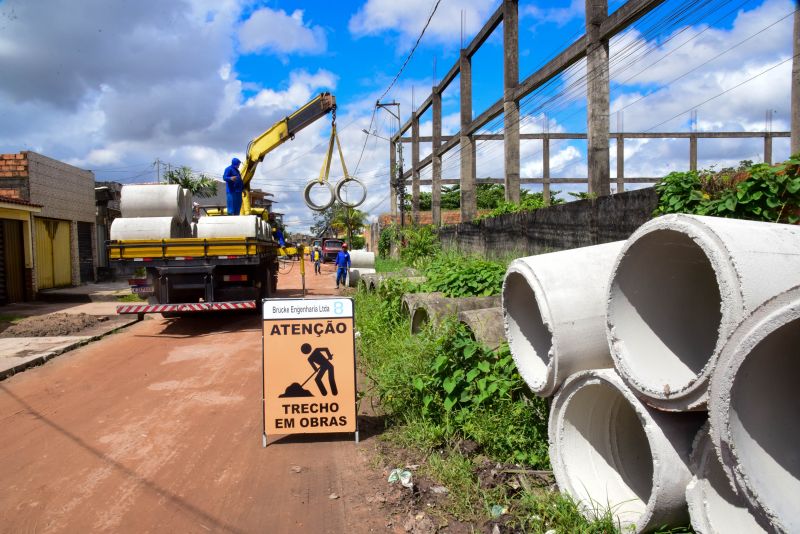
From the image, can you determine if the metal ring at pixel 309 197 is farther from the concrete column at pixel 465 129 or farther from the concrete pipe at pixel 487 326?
the concrete pipe at pixel 487 326

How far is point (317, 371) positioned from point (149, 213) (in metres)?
7.62

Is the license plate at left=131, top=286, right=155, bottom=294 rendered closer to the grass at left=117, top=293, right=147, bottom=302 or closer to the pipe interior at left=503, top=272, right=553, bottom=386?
the grass at left=117, top=293, right=147, bottom=302

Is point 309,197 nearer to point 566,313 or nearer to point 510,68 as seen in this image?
point 510,68

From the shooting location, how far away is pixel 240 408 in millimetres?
6168

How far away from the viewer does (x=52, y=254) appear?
19.0m

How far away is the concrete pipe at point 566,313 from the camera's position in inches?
145

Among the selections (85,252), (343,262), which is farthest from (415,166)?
(85,252)

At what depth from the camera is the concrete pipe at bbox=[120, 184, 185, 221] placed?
444 inches

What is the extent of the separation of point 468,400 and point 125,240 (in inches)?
328

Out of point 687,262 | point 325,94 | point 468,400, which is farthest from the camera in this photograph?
point 325,94

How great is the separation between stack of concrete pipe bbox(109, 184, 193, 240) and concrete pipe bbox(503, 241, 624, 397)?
8477 millimetres

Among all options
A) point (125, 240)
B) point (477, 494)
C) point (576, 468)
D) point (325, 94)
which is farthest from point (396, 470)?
point (325, 94)

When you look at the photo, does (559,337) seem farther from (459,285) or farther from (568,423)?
(459,285)

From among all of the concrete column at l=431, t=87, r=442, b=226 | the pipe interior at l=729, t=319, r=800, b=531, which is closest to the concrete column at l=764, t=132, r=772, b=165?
the concrete column at l=431, t=87, r=442, b=226
